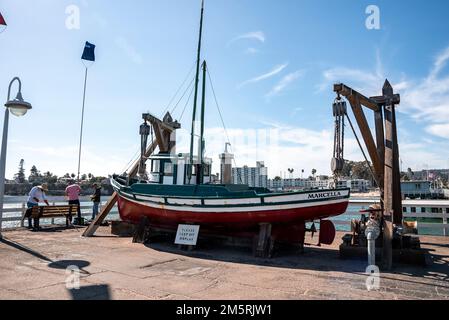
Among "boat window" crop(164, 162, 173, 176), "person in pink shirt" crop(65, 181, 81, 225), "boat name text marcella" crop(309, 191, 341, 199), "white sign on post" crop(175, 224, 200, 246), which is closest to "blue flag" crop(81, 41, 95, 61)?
"person in pink shirt" crop(65, 181, 81, 225)

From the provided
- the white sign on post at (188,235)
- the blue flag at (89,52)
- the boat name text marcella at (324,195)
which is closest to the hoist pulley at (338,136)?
the boat name text marcella at (324,195)

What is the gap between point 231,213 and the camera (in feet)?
30.1

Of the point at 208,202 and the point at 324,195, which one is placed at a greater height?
the point at 324,195

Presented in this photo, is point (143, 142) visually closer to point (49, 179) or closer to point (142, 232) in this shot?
point (142, 232)

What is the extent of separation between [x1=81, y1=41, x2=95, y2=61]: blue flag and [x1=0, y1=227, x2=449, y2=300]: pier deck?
918cm

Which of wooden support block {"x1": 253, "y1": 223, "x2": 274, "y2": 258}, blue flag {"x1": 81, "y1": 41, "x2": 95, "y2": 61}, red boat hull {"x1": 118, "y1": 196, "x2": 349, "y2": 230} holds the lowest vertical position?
wooden support block {"x1": 253, "y1": 223, "x2": 274, "y2": 258}

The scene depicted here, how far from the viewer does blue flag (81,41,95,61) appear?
50.9ft

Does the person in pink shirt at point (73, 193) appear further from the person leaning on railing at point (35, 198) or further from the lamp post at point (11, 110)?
the lamp post at point (11, 110)

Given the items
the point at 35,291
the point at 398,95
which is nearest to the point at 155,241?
the point at 35,291

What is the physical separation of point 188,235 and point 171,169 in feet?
9.83

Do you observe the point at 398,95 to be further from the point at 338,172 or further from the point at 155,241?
the point at 155,241

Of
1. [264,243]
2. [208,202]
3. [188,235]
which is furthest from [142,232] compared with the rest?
[264,243]

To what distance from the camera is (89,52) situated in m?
15.7

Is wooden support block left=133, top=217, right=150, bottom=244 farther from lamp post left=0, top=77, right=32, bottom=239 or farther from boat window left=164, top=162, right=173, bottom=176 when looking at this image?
lamp post left=0, top=77, right=32, bottom=239
